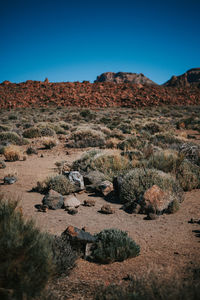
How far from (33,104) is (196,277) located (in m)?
46.1

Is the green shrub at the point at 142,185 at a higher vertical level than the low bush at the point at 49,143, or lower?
lower

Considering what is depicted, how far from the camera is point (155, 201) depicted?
15.6ft

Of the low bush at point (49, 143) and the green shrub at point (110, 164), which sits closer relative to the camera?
the green shrub at point (110, 164)

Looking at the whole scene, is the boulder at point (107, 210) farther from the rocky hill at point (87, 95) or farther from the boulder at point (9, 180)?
the rocky hill at point (87, 95)

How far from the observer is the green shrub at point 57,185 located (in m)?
5.77

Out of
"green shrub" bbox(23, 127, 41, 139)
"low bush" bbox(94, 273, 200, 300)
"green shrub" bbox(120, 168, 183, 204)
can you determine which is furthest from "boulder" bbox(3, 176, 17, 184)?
"green shrub" bbox(23, 127, 41, 139)

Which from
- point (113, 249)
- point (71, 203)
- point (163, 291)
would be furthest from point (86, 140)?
point (163, 291)

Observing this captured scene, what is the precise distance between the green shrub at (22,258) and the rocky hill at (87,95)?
4278 centimetres

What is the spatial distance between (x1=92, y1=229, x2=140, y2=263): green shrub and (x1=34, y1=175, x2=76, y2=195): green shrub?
261 cm

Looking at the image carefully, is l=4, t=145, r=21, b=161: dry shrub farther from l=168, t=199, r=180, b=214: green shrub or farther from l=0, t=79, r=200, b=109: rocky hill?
l=0, t=79, r=200, b=109: rocky hill

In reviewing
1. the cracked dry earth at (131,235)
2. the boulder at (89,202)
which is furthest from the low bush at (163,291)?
the boulder at (89,202)

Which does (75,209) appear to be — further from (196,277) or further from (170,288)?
(170,288)

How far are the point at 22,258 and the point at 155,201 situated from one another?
3428 millimetres

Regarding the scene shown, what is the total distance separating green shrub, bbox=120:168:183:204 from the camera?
5.30 meters
